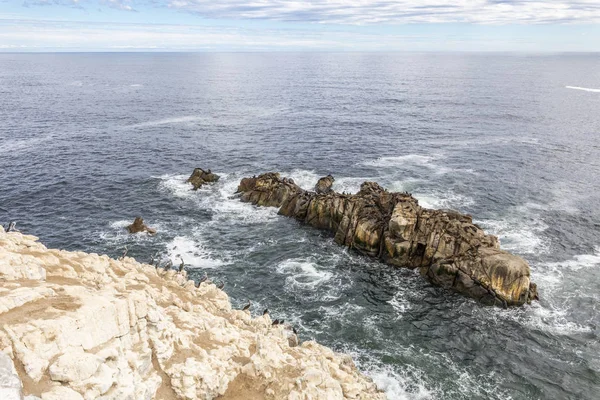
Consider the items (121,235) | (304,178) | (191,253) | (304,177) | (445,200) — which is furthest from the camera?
(304,177)

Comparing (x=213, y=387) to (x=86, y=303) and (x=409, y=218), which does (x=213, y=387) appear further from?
(x=409, y=218)

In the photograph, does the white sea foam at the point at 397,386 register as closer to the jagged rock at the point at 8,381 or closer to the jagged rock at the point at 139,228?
the jagged rock at the point at 8,381

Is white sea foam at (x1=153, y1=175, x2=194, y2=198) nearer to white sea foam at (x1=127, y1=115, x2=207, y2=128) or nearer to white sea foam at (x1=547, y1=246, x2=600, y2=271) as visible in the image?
white sea foam at (x1=127, y1=115, x2=207, y2=128)

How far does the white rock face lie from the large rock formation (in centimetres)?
1834

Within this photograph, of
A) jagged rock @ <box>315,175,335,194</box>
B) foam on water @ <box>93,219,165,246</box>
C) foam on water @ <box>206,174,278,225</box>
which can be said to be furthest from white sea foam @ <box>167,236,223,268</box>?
jagged rock @ <box>315,175,335,194</box>

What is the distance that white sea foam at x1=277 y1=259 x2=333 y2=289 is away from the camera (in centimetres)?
4456

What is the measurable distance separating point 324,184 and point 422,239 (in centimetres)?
2385

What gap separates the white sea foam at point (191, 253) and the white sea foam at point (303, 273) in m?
7.75

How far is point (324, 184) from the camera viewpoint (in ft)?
223

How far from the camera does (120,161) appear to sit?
82562 mm

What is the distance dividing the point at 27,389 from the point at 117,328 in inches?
182

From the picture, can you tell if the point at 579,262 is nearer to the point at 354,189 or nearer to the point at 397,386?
the point at 397,386

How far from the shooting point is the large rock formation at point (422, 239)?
41344 millimetres

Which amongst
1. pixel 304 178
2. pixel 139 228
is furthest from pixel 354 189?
pixel 139 228
